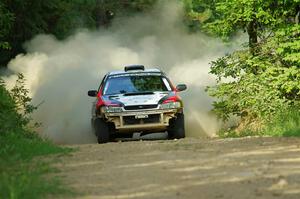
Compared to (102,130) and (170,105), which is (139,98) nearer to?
(170,105)

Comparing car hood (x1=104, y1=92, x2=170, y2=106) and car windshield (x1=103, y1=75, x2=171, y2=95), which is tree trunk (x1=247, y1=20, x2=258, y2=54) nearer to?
car windshield (x1=103, y1=75, x2=171, y2=95)

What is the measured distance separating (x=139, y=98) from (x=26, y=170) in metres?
6.23

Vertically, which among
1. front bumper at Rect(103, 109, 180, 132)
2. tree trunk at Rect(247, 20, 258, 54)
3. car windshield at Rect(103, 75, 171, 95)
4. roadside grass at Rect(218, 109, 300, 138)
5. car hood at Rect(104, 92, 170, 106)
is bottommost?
roadside grass at Rect(218, 109, 300, 138)

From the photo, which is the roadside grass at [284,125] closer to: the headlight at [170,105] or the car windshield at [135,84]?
the headlight at [170,105]

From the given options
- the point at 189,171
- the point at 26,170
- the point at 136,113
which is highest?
the point at 136,113

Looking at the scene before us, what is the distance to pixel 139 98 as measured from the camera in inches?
555

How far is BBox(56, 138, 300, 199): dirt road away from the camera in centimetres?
651

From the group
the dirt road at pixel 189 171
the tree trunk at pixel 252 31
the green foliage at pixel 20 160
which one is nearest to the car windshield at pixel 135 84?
the green foliage at pixel 20 160

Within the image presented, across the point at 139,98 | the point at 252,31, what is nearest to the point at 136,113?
the point at 139,98

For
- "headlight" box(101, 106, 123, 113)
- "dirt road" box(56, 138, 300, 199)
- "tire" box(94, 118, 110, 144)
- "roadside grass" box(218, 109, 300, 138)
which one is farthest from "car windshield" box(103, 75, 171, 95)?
"dirt road" box(56, 138, 300, 199)

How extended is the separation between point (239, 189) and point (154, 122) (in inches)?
296

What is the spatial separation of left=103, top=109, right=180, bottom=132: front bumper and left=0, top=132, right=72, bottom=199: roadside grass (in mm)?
3155

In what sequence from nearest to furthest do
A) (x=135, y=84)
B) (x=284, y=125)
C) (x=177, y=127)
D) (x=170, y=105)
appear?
(x=284, y=125), (x=170, y=105), (x=177, y=127), (x=135, y=84)

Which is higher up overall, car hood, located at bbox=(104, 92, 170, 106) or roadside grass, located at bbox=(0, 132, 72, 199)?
car hood, located at bbox=(104, 92, 170, 106)
